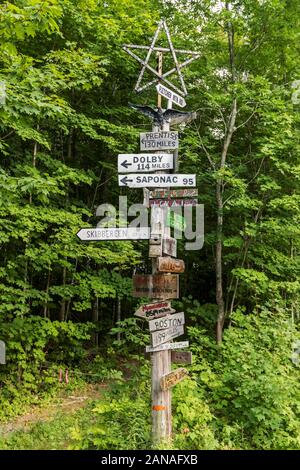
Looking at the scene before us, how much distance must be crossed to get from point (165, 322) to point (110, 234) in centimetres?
125

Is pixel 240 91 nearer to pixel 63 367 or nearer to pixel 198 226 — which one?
pixel 198 226

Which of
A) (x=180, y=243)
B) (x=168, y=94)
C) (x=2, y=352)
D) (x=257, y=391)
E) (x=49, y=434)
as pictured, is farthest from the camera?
(x=180, y=243)

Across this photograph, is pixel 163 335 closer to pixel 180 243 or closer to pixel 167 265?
pixel 167 265

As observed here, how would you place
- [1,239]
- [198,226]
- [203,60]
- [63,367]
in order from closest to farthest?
1. [1,239]
2. [63,367]
3. [203,60]
4. [198,226]

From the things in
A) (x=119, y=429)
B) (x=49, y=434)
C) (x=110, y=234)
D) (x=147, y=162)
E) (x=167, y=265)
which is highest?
(x=147, y=162)

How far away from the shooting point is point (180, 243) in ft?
32.1

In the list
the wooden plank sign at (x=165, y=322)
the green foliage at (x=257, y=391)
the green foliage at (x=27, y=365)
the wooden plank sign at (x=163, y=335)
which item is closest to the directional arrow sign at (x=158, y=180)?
the wooden plank sign at (x=165, y=322)

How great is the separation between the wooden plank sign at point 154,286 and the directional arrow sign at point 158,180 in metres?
1.11

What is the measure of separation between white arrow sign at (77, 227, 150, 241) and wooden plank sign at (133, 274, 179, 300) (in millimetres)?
518

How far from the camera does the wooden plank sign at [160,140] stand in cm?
497

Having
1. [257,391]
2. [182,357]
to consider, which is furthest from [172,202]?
[257,391]

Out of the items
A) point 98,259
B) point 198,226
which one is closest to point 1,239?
point 98,259

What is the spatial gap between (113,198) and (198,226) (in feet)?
7.58
